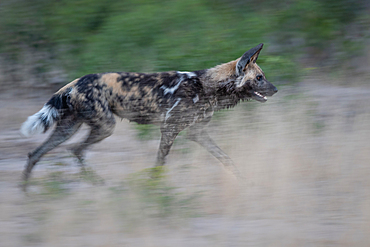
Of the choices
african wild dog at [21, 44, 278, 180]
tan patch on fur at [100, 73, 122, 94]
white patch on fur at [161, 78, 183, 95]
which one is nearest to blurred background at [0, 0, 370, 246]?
african wild dog at [21, 44, 278, 180]

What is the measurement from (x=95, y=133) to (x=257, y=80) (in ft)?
6.34

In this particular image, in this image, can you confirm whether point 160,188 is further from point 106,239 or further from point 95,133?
point 95,133

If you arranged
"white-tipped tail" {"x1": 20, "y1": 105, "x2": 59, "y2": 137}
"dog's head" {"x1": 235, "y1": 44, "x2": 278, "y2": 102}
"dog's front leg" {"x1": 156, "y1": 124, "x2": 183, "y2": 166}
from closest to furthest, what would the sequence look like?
"white-tipped tail" {"x1": 20, "y1": 105, "x2": 59, "y2": 137} → "dog's front leg" {"x1": 156, "y1": 124, "x2": 183, "y2": 166} → "dog's head" {"x1": 235, "y1": 44, "x2": 278, "y2": 102}

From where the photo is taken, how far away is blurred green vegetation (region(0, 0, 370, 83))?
712 cm

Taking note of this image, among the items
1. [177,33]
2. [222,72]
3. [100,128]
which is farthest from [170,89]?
[177,33]

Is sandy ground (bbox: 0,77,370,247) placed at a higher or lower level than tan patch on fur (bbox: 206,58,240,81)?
lower

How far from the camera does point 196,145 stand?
4.94 m

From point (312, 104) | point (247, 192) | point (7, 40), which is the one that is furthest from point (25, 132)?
point (7, 40)

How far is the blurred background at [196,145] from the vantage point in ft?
10.9

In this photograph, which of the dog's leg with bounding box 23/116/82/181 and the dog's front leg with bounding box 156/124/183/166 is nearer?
the dog's leg with bounding box 23/116/82/181

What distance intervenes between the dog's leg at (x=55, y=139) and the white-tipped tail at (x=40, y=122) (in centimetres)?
10

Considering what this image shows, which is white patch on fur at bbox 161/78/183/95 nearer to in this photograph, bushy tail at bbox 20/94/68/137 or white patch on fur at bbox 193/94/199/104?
white patch on fur at bbox 193/94/199/104

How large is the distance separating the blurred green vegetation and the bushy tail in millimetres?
2766

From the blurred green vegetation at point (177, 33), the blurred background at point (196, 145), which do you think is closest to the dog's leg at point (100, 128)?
the blurred background at point (196, 145)
